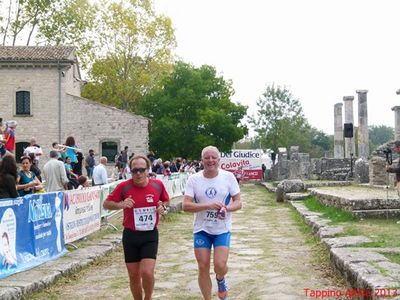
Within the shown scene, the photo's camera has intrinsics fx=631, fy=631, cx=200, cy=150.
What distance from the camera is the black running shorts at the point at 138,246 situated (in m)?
6.64

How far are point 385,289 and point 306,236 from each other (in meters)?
7.45

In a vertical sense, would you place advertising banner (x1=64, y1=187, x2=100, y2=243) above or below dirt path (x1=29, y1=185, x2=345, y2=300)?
above

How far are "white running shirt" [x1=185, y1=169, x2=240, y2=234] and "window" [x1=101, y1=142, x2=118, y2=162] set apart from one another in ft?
116

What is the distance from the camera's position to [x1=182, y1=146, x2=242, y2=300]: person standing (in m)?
6.69

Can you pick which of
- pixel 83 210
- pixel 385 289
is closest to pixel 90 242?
pixel 83 210

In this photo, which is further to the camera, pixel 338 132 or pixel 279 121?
pixel 279 121

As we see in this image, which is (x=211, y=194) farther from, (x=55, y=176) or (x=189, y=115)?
(x=189, y=115)

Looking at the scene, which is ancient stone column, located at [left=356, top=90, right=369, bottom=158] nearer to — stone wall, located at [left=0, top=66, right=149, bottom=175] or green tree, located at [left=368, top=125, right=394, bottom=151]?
stone wall, located at [left=0, top=66, right=149, bottom=175]

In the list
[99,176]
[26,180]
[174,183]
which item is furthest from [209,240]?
[174,183]

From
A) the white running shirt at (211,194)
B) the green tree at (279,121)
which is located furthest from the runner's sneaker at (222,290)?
the green tree at (279,121)

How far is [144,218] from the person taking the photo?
265 inches

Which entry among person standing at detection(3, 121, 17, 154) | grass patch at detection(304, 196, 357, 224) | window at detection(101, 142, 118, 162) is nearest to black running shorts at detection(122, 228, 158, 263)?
grass patch at detection(304, 196, 357, 224)

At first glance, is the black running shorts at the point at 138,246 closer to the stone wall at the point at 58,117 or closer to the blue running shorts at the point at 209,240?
the blue running shorts at the point at 209,240

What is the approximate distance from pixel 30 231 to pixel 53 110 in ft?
106
